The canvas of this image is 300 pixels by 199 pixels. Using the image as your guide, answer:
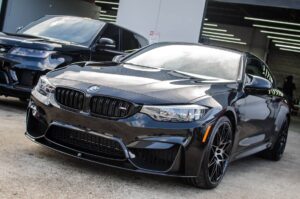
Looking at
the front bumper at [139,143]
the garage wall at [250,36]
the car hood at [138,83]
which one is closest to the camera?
the front bumper at [139,143]

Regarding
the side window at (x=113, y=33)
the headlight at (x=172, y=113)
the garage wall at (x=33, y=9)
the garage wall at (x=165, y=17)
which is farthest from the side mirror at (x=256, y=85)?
the garage wall at (x=33, y=9)

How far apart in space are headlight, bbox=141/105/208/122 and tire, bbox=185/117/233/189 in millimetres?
306

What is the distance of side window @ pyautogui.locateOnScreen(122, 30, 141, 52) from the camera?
9.29 m

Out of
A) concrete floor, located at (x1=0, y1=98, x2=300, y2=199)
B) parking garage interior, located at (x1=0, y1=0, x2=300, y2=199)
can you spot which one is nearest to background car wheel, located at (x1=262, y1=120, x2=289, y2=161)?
parking garage interior, located at (x1=0, y1=0, x2=300, y2=199)

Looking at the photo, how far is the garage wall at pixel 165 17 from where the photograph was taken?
45.6 ft

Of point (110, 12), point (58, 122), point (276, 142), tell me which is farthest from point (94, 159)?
point (110, 12)

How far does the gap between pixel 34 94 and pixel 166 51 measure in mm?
1722

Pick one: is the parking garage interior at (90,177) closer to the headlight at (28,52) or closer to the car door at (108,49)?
the headlight at (28,52)

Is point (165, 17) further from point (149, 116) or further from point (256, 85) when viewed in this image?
point (149, 116)

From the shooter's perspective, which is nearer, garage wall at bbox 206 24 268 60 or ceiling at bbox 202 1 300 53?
ceiling at bbox 202 1 300 53

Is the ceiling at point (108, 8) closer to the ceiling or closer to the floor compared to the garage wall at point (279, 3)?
closer to the floor

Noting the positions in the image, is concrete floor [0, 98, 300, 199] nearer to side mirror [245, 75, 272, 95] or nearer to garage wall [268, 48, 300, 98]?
side mirror [245, 75, 272, 95]

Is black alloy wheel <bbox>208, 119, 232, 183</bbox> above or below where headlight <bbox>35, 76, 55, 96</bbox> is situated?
below

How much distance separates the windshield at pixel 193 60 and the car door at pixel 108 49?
208 centimetres
